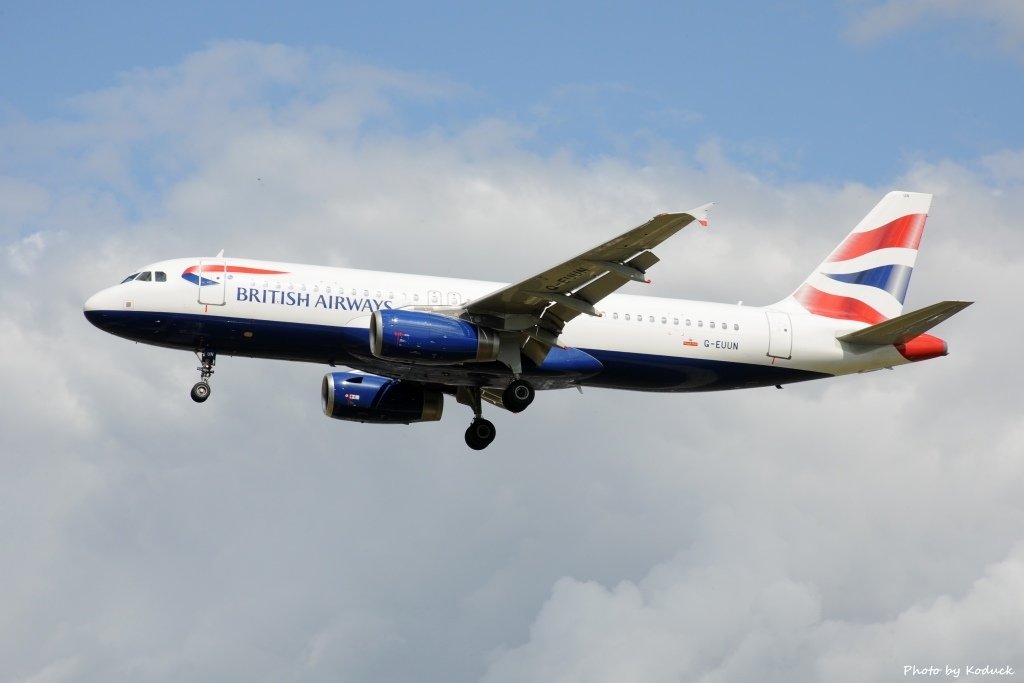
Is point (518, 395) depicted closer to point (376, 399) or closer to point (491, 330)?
point (491, 330)

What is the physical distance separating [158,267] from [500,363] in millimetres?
10018

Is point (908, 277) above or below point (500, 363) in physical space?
above

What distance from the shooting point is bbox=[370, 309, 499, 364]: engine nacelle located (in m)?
39.3

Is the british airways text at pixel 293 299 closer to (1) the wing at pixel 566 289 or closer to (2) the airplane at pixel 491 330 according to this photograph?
(2) the airplane at pixel 491 330

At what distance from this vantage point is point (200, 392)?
138ft

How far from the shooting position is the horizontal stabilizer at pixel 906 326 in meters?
41.5

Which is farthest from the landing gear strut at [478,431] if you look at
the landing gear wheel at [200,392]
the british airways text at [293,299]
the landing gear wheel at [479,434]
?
the landing gear wheel at [200,392]

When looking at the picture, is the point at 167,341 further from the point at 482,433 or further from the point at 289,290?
the point at 482,433

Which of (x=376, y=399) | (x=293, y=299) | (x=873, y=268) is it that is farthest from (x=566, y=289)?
(x=873, y=268)

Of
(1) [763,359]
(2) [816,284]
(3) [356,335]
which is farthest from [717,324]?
(3) [356,335]

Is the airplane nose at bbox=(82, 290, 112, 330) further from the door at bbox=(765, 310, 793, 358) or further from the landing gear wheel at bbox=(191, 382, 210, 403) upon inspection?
the door at bbox=(765, 310, 793, 358)

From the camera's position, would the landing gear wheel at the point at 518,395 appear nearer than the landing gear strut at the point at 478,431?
Yes

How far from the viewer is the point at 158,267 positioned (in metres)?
41.5

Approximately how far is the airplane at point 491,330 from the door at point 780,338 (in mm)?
44
